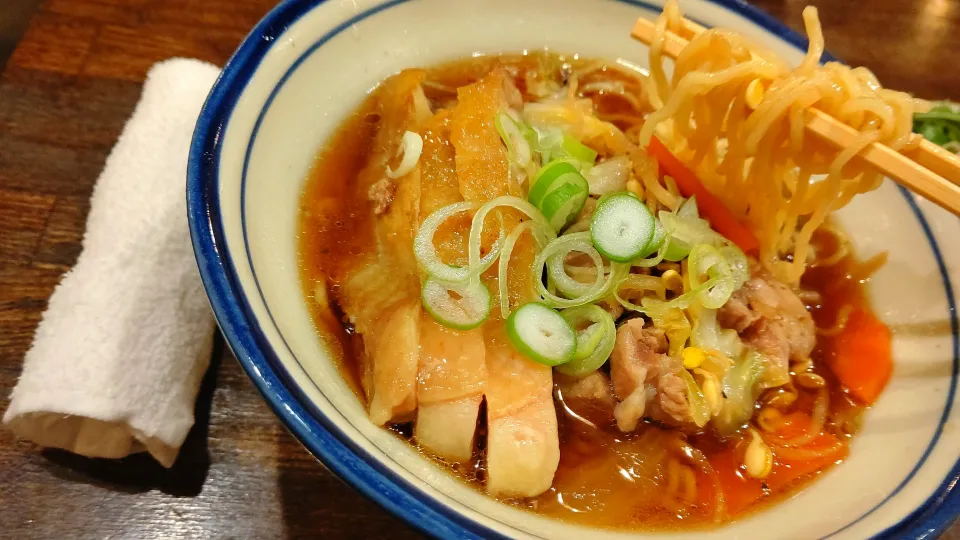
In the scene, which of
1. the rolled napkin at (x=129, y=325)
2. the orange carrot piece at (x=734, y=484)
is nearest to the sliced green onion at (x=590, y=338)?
the orange carrot piece at (x=734, y=484)

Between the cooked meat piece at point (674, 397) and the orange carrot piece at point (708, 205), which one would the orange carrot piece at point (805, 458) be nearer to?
the cooked meat piece at point (674, 397)

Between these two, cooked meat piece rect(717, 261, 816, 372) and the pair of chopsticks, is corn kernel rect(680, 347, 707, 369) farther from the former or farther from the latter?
the pair of chopsticks

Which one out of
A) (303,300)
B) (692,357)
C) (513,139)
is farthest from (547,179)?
(303,300)

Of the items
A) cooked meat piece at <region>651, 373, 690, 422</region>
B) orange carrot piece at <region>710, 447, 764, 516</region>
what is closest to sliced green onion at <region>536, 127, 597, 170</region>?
cooked meat piece at <region>651, 373, 690, 422</region>

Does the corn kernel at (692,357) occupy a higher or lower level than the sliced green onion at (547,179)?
lower

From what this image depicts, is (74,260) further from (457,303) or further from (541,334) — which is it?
(541,334)

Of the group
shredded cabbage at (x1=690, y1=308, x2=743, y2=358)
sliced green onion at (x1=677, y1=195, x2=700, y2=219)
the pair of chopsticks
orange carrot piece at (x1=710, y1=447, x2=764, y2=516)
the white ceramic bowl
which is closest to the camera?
the white ceramic bowl

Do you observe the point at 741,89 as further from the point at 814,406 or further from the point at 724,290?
the point at 814,406
